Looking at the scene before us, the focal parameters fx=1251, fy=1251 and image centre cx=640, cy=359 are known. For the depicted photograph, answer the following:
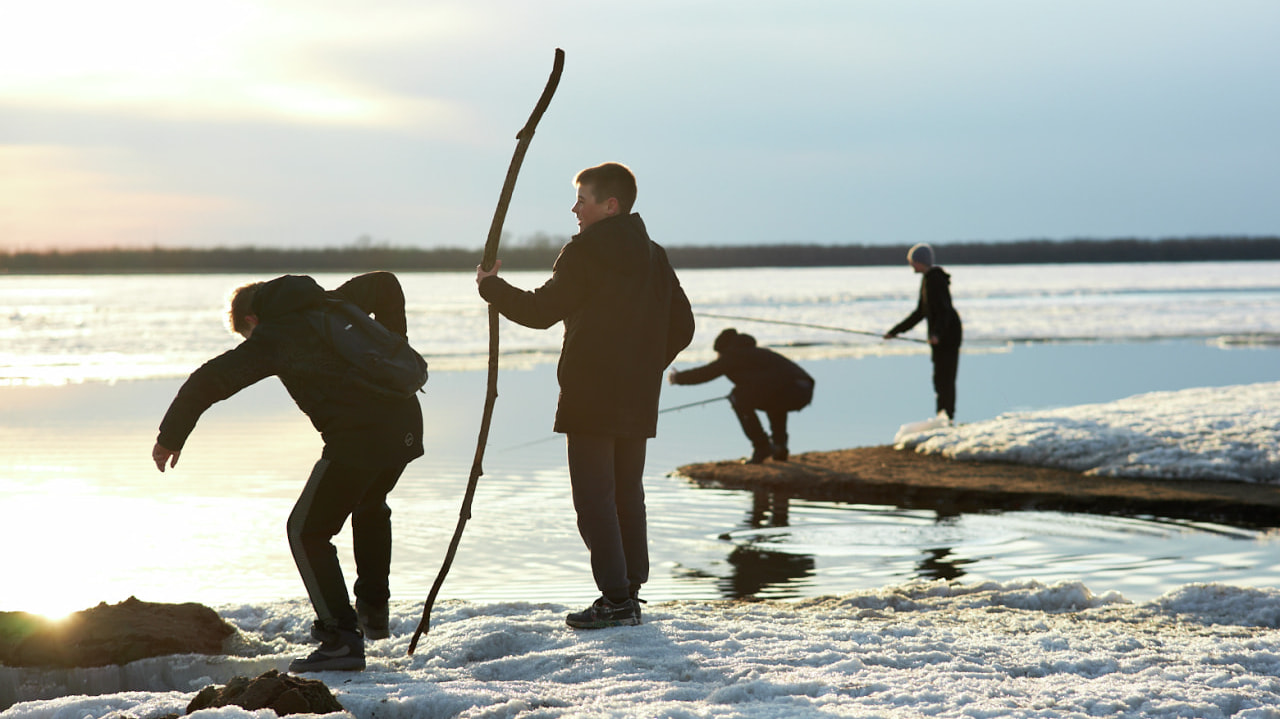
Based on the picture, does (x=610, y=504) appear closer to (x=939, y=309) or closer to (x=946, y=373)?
(x=939, y=309)

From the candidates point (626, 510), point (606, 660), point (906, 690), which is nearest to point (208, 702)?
point (606, 660)

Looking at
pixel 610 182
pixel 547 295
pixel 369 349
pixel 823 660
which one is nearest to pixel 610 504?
pixel 547 295

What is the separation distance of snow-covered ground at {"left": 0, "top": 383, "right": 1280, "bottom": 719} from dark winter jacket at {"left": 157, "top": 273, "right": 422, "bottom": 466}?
88cm

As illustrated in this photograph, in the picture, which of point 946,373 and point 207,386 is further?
point 946,373

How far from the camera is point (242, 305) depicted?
4645mm

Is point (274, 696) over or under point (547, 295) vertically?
under

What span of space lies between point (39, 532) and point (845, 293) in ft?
171

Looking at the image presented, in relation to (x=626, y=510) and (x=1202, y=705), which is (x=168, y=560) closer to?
(x=626, y=510)

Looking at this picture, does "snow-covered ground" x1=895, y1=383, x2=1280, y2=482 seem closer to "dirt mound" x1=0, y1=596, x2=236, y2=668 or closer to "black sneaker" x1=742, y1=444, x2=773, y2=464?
"black sneaker" x1=742, y1=444, x2=773, y2=464

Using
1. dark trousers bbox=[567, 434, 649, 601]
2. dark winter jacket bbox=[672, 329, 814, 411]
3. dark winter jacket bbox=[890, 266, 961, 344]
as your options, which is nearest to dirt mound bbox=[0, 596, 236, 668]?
dark trousers bbox=[567, 434, 649, 601]

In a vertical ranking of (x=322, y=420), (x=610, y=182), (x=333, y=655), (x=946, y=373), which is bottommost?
(x=333, y=655)

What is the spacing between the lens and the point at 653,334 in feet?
16.6

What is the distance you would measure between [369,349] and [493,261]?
2.11ft

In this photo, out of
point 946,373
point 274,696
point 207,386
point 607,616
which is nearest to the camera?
point 274,696
